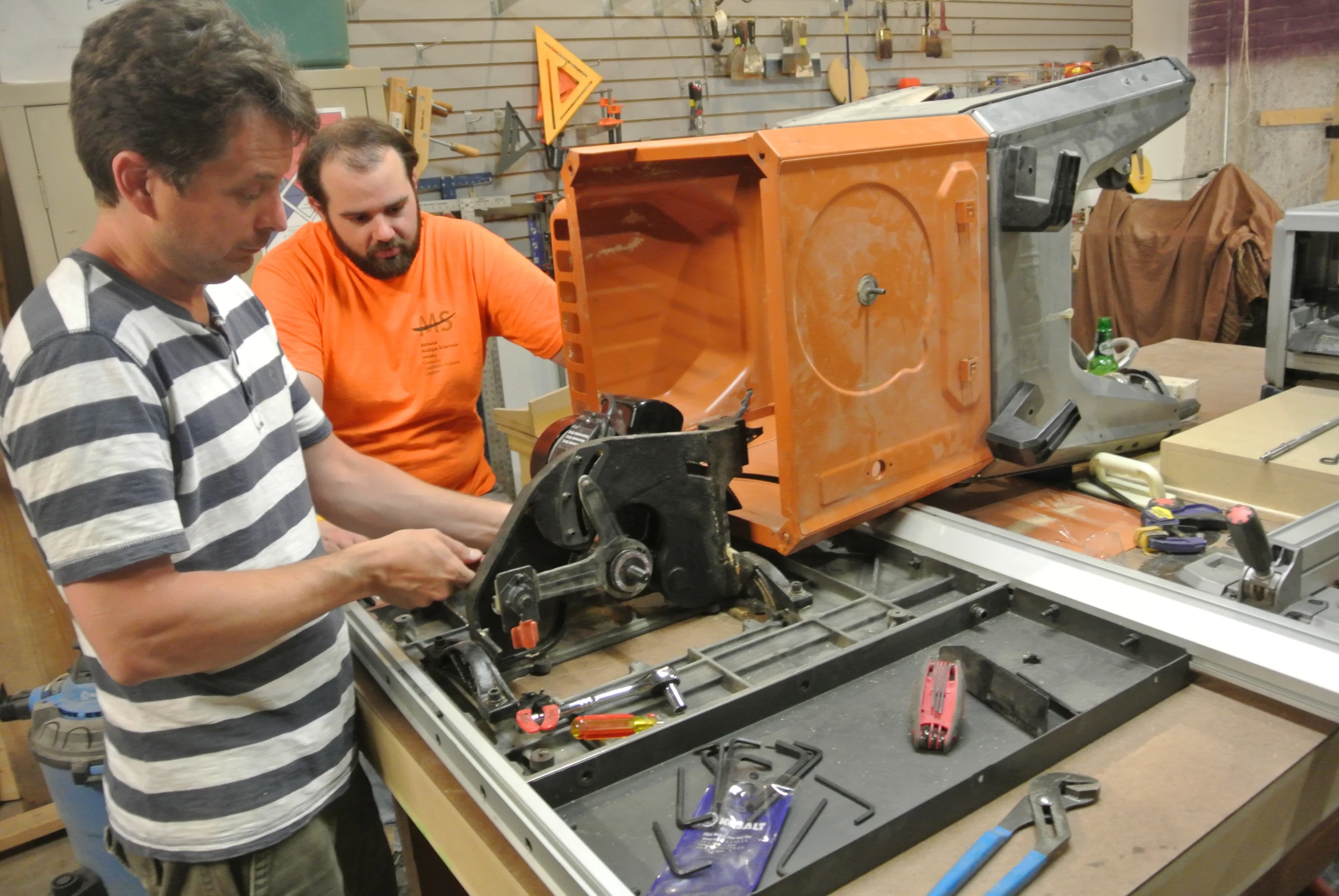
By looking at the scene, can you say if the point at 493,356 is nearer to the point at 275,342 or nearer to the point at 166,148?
the point at 275,342

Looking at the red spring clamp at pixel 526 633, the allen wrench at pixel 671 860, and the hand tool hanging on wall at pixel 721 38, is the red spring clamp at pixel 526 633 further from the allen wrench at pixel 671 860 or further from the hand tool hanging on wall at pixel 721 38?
the hand tool hanging on wall at pixel 721 38

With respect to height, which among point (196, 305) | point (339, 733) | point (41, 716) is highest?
point (196, 305)

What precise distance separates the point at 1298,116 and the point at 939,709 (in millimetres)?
6270

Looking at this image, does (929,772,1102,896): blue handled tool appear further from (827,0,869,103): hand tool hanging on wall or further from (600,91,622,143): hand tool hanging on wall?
(827,0,869,103): hand tool hanging on wall

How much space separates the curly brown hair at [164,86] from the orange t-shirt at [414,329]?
0.97 m

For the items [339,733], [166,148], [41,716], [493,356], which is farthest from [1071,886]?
[493,356]

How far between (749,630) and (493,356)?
2.50 metres

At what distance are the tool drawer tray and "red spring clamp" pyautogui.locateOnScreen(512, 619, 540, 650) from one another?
20 centimetres

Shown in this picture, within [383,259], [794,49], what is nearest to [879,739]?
[383,259]

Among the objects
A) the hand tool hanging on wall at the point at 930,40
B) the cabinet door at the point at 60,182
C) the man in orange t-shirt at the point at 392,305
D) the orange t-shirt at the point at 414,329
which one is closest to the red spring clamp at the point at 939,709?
the man in orange t-shirt at the point at 392,305

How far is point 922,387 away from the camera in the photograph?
1438mm

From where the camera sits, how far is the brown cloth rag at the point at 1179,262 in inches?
169

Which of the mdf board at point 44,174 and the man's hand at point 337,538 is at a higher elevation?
the mdf board at point 44,174

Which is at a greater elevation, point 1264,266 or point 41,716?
point 1264,266
